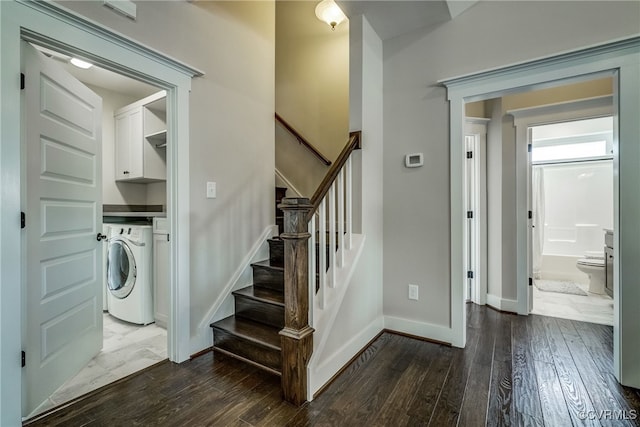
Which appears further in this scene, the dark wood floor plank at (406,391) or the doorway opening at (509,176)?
the doorway opening at (509,176)

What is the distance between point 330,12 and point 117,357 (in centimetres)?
376

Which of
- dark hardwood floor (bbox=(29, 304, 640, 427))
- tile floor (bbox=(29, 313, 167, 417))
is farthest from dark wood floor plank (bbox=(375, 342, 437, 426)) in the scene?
tile floor (bbox=(29, 313, 167, 417))

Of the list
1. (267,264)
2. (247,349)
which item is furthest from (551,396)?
(267,264)

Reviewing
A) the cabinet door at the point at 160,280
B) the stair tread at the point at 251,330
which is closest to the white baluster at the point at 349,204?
the stair tread at the point at 251,330

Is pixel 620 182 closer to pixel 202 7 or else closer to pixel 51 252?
pixel 202 7

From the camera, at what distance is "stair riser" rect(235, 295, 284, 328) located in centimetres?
223

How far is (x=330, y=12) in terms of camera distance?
323 centimetres

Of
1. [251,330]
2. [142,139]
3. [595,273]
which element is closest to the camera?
[251,330]

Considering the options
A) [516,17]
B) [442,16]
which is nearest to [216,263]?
[442,16]

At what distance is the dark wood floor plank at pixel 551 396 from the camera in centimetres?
155

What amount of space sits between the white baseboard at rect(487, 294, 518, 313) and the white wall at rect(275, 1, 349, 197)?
238cm

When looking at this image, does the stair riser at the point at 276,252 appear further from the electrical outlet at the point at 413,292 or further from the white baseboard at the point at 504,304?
the white baseboard at the point at 504,304

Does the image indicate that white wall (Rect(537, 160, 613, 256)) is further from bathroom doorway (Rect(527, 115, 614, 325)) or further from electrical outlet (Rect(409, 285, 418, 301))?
electrical outlet (Rect(409, 285, 418, 301))

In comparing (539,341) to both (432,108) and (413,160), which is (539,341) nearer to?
(413,160)
